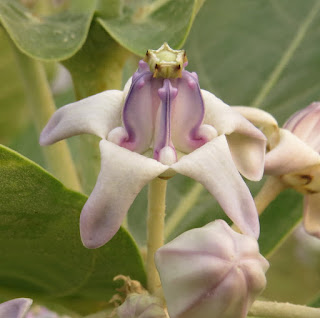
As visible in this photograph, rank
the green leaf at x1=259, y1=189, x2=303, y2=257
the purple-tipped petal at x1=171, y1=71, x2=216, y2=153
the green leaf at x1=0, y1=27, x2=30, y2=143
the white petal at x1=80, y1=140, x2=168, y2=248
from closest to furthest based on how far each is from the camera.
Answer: the white petal at x1=80, y1=140, x2=168, y2=248 < the purple-tipped petal at x1=171, y1=71, x2=216, y2=153 < the green leaf at x1=259, y1=189, x2=303, y2=257 < the green leaf at x1=0, y1=27, x2=30, y2=143

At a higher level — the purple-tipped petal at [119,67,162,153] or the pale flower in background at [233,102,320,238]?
the purple-tipped petal at [119,67,162,153]

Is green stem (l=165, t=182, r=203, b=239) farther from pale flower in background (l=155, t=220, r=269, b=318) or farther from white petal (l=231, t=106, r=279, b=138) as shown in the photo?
pale flower in background (l=155, t=220, r=269, b=318)

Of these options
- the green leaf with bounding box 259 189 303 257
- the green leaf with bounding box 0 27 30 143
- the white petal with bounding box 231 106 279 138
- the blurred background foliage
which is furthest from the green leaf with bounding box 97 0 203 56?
the green leaf with bounding box 0 27 30 143

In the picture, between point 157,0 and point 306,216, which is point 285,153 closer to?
point 306,216

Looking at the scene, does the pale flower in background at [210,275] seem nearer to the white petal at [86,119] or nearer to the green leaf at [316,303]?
the white petal at [86,119]

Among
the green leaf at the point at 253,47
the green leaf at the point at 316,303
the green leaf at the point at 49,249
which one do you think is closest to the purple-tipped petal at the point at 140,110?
the green leaf at the point at 49,249

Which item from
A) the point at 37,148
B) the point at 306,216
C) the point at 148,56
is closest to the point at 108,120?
the point at 148,56
